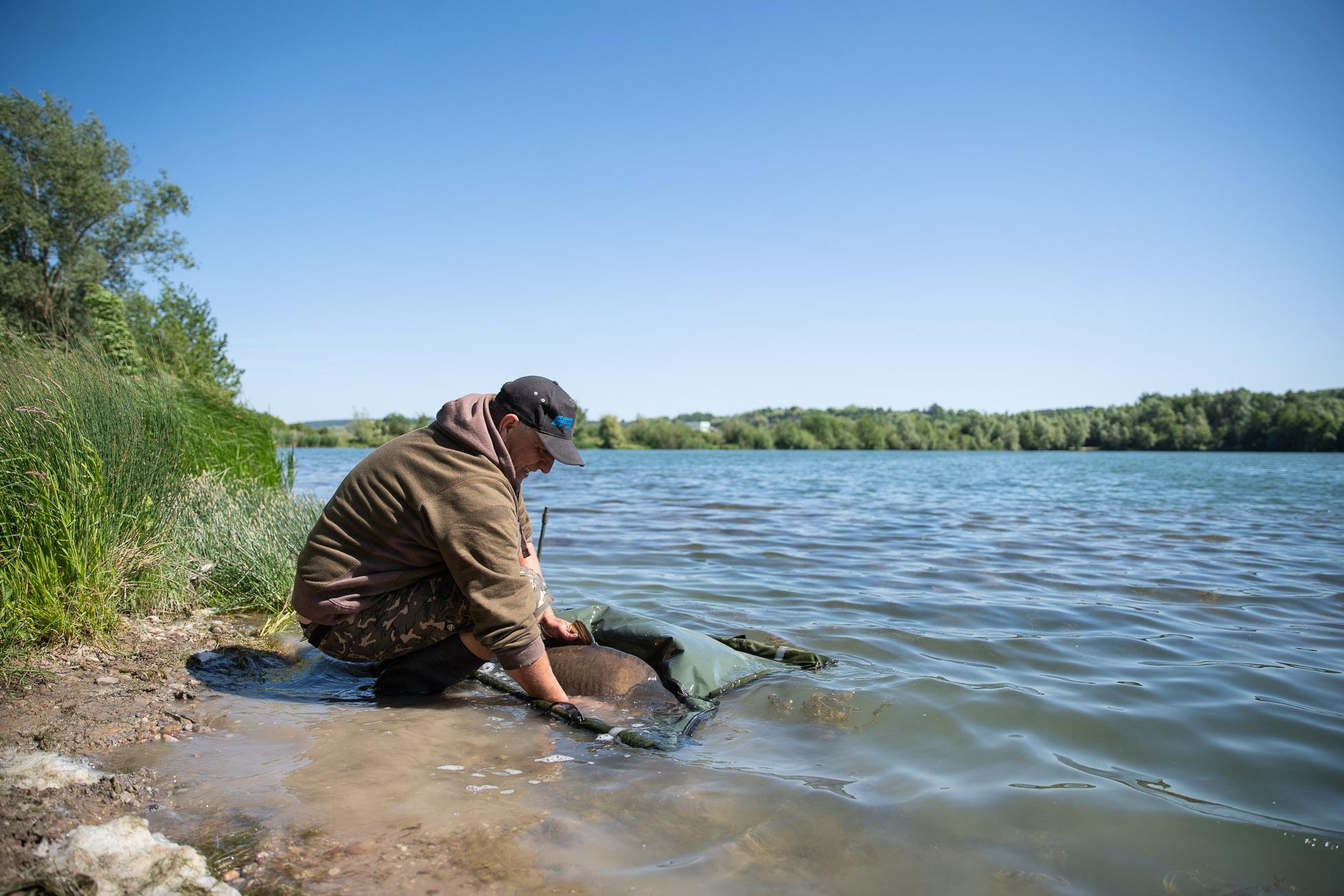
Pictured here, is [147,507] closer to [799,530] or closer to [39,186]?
[799,530]

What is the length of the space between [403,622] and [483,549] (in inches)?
29.4

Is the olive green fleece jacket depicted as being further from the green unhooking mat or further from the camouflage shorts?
the green unhooking mat

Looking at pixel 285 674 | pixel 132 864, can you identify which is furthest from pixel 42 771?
pixel 285 674

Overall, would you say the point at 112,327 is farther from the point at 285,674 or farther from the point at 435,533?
the point at 435,533

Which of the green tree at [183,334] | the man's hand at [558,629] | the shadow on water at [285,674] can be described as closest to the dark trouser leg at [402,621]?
the shadow on water at [285,674]

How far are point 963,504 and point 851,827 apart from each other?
15.3 meters

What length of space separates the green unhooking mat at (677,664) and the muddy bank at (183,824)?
3.36 feet

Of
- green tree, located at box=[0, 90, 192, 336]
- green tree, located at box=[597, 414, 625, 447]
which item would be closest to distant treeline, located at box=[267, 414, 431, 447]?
green tree, located at box=[0, 90, 192, 336]

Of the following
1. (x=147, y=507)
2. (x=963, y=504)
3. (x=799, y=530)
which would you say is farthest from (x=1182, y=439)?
(x=147, y=507)

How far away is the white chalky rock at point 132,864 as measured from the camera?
6.46 feet

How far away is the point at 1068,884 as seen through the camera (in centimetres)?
242

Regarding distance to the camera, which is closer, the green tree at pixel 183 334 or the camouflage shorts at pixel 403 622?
the camouflage shorts at pixel 403 622

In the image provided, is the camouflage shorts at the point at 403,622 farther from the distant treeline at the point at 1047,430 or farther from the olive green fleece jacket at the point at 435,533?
the distant treeline at the point at 1047,430

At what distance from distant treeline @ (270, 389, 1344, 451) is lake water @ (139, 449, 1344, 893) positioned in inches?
1090
